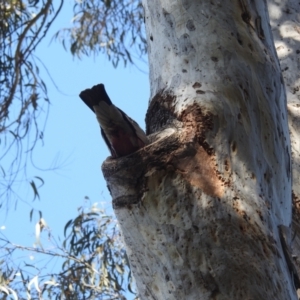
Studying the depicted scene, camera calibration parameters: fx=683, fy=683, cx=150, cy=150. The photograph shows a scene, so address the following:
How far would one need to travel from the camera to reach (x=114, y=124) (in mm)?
1569

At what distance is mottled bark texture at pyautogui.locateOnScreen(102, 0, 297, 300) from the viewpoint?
4.67 ft

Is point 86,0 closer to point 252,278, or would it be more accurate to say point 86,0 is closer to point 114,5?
point 114,5

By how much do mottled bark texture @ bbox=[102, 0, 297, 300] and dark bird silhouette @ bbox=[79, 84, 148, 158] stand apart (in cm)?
4

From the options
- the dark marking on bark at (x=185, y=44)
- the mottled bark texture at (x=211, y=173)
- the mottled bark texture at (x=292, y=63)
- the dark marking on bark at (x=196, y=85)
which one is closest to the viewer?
the mottled bark texture at (x=211, y=173)

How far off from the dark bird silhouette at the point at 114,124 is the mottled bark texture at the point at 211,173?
0.04 metres

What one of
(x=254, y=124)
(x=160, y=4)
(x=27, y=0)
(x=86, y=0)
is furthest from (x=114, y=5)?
(x=254, y=124)

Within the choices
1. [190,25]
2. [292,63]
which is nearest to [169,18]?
[190,25]

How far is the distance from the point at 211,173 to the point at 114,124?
0.25 metres

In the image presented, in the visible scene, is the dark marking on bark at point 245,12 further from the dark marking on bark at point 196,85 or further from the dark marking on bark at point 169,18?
the dark marking on bark at point 196,85

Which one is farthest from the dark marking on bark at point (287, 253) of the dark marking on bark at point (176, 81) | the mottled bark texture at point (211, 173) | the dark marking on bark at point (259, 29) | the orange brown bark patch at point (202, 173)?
the dark marking on bark at point (259, 29)

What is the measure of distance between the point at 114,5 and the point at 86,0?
237mm

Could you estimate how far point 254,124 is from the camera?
5.42 ft

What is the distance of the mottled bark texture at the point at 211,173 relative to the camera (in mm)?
1424

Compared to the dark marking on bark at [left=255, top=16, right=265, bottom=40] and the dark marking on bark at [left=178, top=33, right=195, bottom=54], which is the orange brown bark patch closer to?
the dark marking on bark at [left=178, top=33, right=195, bottom=54]
